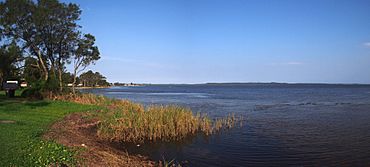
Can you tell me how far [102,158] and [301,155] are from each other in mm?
8479

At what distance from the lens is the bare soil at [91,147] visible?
1020 centimetres

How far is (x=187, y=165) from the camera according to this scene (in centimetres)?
1130

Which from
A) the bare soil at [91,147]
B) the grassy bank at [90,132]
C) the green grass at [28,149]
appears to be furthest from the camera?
the bare soil at [91,147]

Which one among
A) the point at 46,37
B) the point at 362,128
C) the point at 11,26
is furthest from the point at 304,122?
the point at 11,26

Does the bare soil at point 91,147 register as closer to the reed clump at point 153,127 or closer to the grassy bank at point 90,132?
the grassy bank at point 90,132

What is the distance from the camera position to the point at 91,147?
1205 centimetres

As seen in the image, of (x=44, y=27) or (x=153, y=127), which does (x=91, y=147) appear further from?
(x=44, y=27)

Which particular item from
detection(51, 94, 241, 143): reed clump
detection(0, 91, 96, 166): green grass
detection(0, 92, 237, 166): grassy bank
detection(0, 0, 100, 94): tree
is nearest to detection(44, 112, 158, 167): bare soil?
detection(0, 92, 237, 166): grassy bank

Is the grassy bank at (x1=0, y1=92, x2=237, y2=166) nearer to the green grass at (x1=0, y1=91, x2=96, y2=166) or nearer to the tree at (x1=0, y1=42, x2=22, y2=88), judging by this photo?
the green grass at (x1=0, y1=91, x2=96, y2=166)

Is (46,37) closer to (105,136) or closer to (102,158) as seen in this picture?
(105,136)

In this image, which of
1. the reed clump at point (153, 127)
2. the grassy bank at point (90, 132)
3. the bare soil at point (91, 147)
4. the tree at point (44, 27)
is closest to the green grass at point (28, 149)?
the grassy bank at point (90, 132)

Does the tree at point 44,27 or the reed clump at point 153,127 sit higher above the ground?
the tree at point 44,27

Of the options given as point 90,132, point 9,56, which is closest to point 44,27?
point 9,56

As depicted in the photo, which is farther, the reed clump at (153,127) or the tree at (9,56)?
the tree at (9,56)
